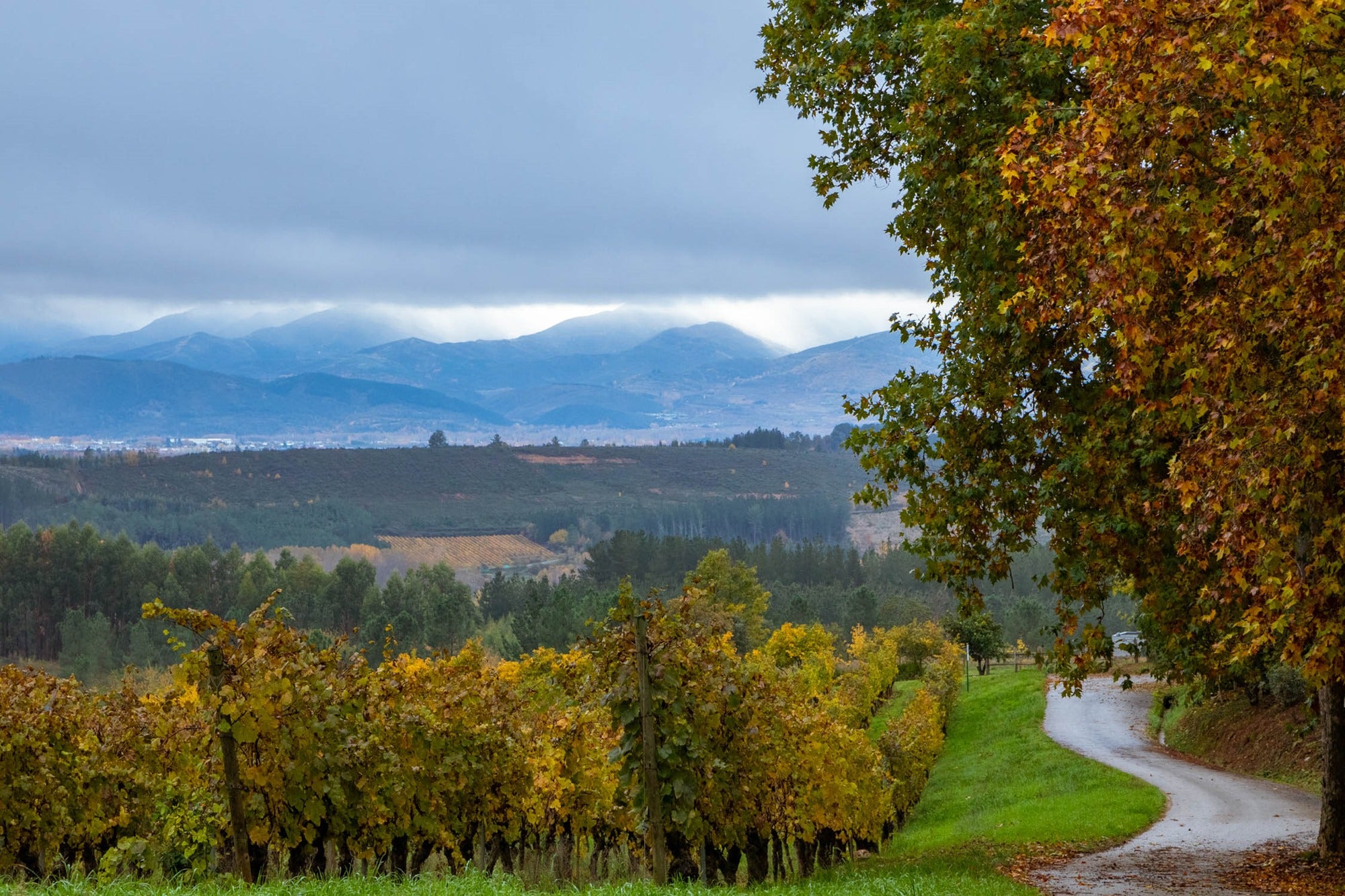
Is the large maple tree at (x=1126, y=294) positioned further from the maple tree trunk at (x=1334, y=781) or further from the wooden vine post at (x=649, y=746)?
the wooden vine post at (x=649, y=746)

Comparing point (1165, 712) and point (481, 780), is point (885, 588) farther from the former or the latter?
point (481, 780)

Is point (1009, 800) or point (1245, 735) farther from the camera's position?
point (1245, 735)

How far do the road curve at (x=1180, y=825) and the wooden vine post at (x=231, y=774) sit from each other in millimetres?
9117

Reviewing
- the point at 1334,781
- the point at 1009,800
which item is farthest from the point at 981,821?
the point at 1334,781

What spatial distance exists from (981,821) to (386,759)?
18165mm

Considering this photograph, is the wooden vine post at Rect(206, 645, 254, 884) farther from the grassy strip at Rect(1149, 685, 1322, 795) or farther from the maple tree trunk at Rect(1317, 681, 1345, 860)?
the grassy strip at Rect(1149, 685, 1322, 795)

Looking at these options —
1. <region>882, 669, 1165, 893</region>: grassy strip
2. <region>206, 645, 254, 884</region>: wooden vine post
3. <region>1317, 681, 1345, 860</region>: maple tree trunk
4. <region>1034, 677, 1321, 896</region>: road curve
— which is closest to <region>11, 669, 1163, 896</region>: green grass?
<region>882, 669, 1165, 893</region>: grassy strip

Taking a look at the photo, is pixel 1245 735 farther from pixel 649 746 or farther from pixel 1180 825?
pixel 649 746

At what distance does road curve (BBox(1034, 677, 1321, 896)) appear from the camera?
1376 centimetres

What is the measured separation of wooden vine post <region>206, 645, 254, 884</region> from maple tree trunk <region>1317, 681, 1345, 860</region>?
40.1 ft

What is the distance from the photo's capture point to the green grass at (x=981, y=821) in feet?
27.6

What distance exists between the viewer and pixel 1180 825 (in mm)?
20156

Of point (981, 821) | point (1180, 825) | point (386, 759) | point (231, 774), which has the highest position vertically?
point (231, 774)

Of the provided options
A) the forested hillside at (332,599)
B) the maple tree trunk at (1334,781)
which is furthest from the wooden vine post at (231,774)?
the forested hillside at (332,599)
